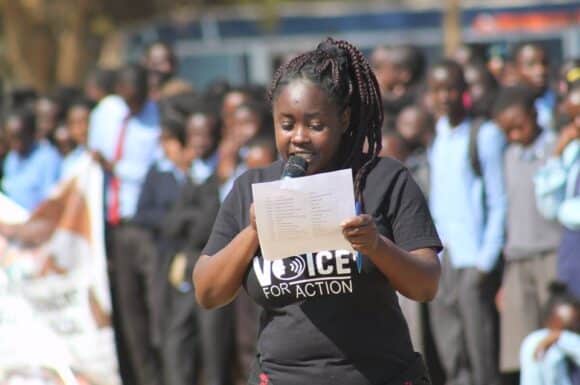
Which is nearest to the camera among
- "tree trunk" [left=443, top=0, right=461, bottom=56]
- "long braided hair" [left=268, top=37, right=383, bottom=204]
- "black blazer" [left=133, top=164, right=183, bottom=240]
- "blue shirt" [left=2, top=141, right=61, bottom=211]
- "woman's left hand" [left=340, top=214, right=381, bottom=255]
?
"woman's left hand" [left=340, top=214, right=381, bottom=255]

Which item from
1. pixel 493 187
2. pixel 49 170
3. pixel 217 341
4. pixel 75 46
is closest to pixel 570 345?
pixel 493 187

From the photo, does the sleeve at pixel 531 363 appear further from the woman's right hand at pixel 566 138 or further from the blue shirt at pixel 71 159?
the blue shirt at pixel 71 159

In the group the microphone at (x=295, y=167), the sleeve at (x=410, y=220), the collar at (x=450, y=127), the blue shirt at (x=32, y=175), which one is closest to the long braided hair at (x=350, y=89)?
the sleeve at (x=410, y=220)

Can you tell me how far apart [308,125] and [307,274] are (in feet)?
1.45

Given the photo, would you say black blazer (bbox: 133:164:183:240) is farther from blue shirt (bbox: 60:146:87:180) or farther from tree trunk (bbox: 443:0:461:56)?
tree trunk (bbox: 443:0:461:56)

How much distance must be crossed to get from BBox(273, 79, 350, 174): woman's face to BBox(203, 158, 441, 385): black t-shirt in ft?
0.60

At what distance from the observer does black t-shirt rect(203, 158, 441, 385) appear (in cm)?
407

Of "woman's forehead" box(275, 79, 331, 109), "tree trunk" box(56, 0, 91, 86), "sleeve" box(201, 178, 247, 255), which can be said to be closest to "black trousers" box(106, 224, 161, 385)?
"sleeve" box(201, 178, 247, 255)

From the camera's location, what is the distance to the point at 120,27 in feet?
83.5

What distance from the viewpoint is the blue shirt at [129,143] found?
10.1 m

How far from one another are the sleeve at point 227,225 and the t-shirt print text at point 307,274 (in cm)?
16

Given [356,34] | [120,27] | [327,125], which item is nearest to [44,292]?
[327,125]

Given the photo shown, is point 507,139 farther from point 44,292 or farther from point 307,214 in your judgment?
point 307,214

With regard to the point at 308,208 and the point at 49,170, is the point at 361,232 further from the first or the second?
the point at 49,170
